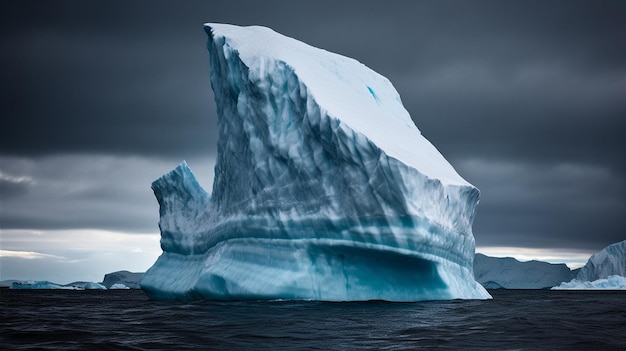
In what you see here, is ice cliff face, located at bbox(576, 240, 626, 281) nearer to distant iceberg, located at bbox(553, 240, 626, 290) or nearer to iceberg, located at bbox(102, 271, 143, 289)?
distant iceberg, located at bbox(553, 240, 626, 290)

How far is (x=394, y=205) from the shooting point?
1597 cm

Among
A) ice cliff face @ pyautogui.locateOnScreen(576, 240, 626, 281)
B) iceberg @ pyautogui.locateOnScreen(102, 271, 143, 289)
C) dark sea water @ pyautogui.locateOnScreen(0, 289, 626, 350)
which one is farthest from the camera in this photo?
iceberg @ pyautogui.locateOnScreen(102, 271, 143, 289)

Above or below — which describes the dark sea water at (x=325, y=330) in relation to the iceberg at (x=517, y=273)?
below

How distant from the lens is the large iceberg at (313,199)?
1622cm

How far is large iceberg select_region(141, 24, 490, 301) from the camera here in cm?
1622

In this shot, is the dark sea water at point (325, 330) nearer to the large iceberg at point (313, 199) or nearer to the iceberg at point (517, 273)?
the large iceberg at point (313, 199)

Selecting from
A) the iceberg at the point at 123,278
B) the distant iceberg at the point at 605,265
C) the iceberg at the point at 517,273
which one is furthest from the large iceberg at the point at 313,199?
the iceberg at the point at 123,278

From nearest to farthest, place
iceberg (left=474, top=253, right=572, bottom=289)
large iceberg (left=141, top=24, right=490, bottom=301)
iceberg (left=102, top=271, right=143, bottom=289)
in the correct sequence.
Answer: large iceberg (left=141, top=24, right=490, bottom=301) → iceberg (left=474, top=253, right=572, bottom=289) → iceberg (left=102, top=271, right=143, bottom=289)

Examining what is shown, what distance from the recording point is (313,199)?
57.1 feet

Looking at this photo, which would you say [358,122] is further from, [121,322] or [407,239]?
[121,322]

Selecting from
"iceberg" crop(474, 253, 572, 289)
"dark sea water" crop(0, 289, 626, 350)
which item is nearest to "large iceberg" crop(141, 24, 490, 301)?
"dark sea water" crop(0, 289, 626, 350)

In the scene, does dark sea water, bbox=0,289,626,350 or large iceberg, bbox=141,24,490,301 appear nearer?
dark sea water, bbox=0,289,626,350

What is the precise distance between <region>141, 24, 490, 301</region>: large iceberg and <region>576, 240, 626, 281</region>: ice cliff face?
134 ft

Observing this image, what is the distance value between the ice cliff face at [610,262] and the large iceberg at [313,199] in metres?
40.9
